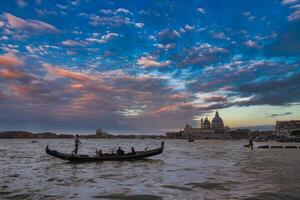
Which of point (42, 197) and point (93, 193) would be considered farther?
point (93, 193)

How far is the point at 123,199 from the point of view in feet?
59.2

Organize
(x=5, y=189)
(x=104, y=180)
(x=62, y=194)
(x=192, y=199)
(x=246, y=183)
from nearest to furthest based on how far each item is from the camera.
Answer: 1. (x=192, y=199)
2. (x=62, y=194)
3. (x=5, y=189)
4. (x=246, y=183)
5. (x=104, y=180)

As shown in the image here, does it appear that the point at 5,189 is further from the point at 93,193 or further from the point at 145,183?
the point at 145,183

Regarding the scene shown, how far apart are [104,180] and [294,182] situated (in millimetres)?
13252

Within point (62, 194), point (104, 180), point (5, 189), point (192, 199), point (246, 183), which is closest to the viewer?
point (192, 199)

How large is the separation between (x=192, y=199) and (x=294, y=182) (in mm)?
9832

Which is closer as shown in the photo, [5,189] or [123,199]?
[123,199]

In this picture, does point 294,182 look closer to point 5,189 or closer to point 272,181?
point 272,181

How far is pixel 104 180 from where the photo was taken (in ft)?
84.4

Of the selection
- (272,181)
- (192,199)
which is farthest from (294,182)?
(192,199)

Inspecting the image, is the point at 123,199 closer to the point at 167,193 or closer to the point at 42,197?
the point at 167,193

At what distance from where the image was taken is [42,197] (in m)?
18.5

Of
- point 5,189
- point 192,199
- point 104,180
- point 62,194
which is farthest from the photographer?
point 104,180

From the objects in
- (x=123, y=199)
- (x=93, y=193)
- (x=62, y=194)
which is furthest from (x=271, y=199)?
(x=62, y=194)
